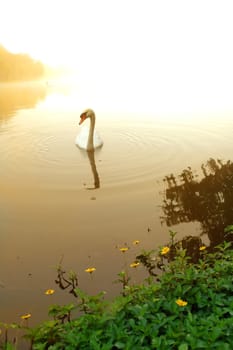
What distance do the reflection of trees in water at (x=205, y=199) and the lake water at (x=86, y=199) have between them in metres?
0.14

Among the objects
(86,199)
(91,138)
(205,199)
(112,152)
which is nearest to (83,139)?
(91,138)

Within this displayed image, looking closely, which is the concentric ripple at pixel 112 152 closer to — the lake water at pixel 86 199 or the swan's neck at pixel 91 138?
the lake water at pixel 86 199

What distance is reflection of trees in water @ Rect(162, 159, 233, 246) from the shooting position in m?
7.46

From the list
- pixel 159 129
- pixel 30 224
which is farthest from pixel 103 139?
pixel 30 224

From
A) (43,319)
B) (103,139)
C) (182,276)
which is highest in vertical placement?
(103,139)

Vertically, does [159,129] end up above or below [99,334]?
above

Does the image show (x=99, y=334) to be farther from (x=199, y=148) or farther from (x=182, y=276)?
(x=199, y=148)

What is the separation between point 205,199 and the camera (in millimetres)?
8562

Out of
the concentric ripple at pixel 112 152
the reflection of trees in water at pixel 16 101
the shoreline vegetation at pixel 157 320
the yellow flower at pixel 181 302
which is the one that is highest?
the reflection of trees in water at pixel 16 101

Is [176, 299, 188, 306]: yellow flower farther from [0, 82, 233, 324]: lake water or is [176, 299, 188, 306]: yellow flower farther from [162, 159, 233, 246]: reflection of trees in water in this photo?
[162, 159, 233, 246]: reflection of trees in water

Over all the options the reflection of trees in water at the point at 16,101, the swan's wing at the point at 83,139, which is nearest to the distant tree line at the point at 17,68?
the reflection of trees in water at the point at 16,101

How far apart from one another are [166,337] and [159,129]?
12.1 meters

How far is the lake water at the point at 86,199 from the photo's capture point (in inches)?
237

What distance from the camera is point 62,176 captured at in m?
10.4
